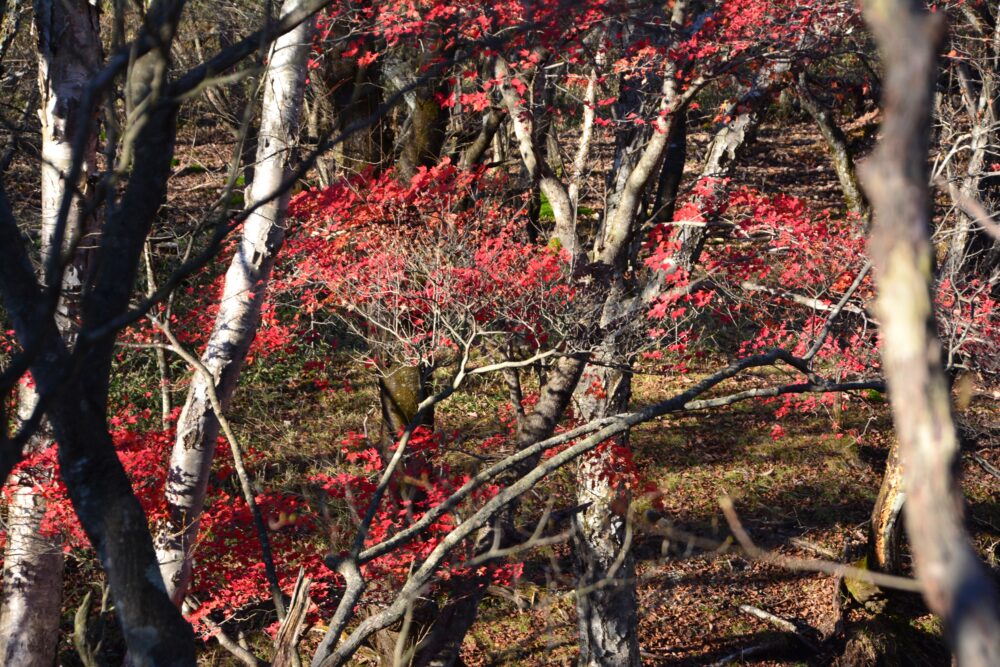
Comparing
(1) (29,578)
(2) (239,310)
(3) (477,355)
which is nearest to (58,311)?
(2) (239,310)

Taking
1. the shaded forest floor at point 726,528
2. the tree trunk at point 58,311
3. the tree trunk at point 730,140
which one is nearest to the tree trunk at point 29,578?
the tree trunk at point 58,311

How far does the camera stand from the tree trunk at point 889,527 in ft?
27.9

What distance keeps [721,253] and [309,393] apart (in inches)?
230

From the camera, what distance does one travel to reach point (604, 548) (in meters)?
6.82

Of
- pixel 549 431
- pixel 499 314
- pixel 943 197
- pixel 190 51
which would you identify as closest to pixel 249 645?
pixel 549 431

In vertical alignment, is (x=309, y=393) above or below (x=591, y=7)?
below

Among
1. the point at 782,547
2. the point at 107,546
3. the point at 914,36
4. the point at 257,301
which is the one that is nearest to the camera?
the point at 914,36

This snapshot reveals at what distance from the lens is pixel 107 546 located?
3023 mm

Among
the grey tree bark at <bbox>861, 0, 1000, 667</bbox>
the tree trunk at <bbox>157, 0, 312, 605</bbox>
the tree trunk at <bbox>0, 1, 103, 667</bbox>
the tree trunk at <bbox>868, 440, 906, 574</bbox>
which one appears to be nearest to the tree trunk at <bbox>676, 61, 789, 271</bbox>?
the tree trunk at <bbox>868, 440, 906, 574</bbox>

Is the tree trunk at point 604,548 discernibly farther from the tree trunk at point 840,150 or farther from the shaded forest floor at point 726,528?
the tree trunk at point 840,150

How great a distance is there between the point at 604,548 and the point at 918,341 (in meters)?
5.76

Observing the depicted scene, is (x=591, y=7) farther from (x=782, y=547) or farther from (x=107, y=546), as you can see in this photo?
A: (x=782, y=547)

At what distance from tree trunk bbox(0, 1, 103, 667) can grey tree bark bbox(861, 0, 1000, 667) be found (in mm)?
5217

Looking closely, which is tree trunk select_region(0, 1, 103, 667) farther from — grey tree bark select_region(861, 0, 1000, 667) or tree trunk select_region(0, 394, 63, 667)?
grey tree bark select_region(861, 0, 1000, 667)
